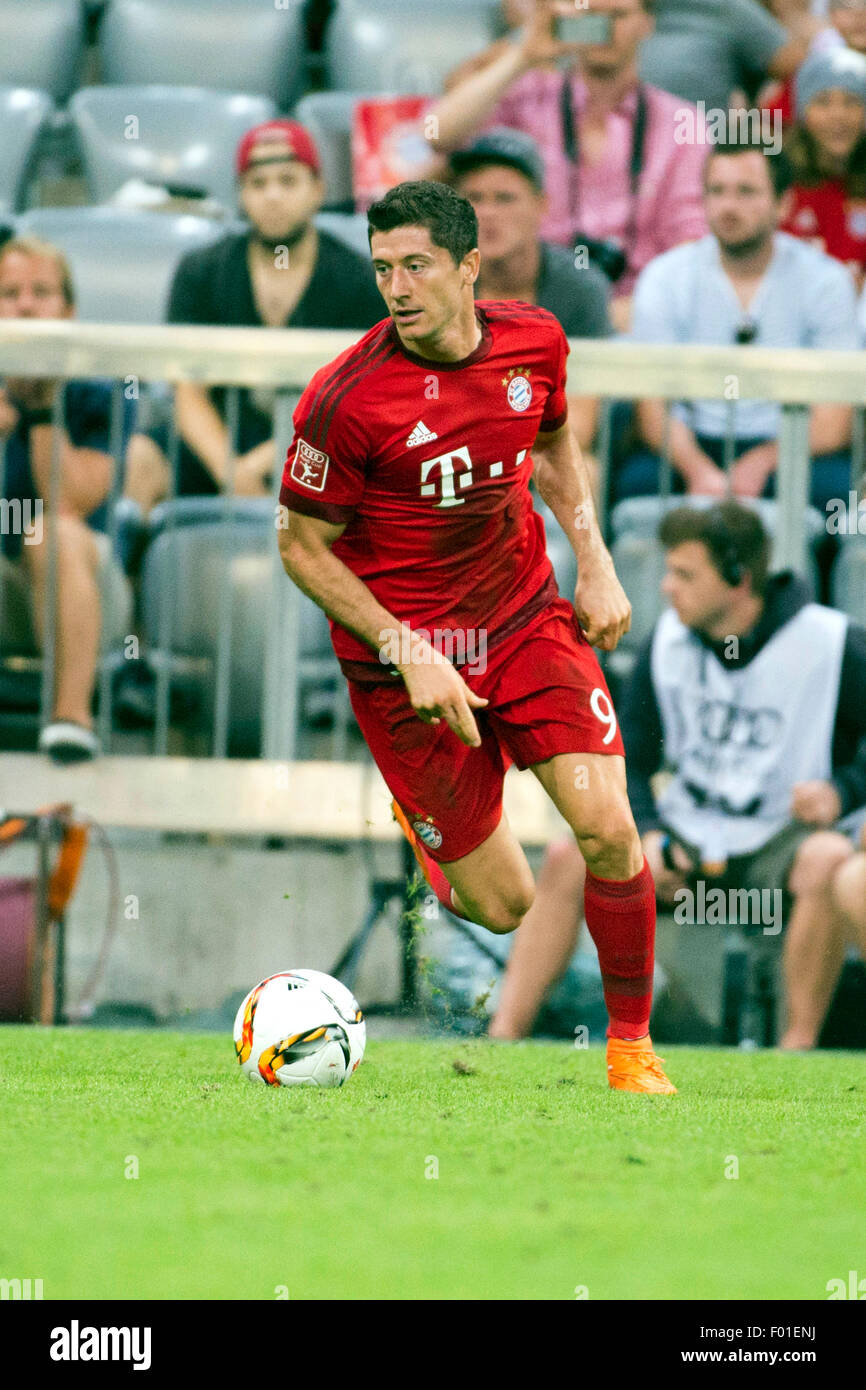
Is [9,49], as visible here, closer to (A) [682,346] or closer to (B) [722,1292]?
(A) [682,346]

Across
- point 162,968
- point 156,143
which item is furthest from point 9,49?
point 162,968

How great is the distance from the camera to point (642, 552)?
23.8 ft

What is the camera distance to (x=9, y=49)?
1063cm

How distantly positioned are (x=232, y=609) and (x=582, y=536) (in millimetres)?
2560

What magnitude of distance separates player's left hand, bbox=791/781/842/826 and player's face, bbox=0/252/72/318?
3.64 meters

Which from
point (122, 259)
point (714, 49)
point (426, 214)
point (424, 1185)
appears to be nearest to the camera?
point (424, 1185)

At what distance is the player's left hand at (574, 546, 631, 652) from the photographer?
4828 millimetres

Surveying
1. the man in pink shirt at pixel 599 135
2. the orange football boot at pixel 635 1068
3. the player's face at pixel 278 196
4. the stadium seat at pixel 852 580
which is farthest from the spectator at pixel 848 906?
the player's face at pixel 278 196

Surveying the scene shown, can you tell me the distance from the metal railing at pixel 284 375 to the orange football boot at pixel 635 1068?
8.73 feet

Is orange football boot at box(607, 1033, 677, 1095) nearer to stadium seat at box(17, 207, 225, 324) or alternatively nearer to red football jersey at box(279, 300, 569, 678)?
red football jersey at box(279, 300, 569, 678)

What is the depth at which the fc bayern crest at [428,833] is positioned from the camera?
16.9 feet

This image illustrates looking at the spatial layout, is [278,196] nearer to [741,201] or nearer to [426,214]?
[741,201]

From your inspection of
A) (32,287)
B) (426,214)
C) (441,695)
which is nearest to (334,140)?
(32,287)

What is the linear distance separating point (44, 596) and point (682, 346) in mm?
2710
